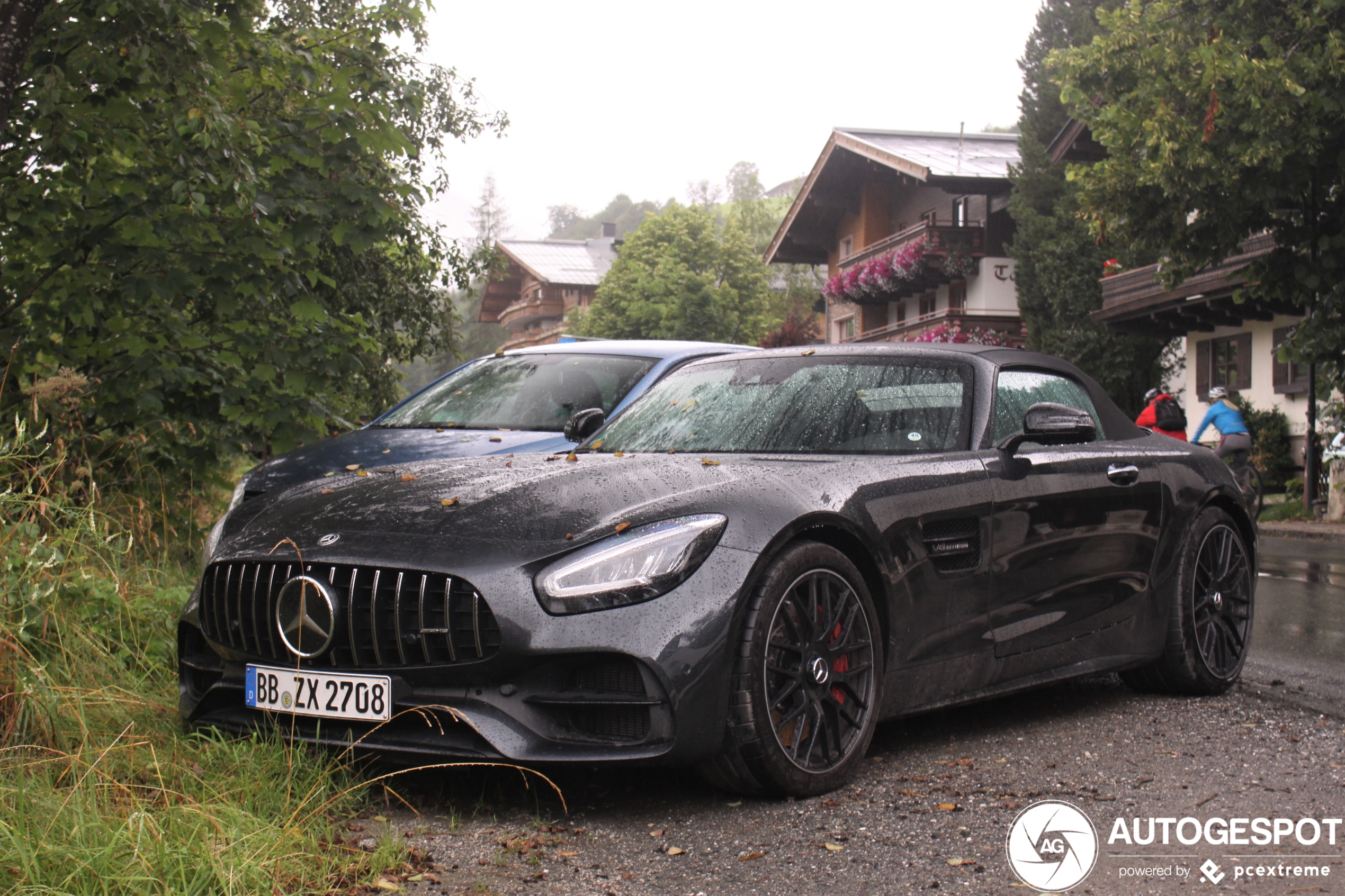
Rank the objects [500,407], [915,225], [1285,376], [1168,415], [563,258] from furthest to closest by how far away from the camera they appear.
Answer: [563,258] → [915,225] → [1285,376] → [1168,415] → [500,407]

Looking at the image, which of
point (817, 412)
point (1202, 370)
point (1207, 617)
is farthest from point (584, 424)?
point (1202, 370)

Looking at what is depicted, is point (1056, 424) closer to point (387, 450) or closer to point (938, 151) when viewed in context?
point (387, 450)

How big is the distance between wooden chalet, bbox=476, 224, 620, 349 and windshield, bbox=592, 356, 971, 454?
68455 millimetres

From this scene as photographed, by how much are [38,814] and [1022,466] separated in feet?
11.0

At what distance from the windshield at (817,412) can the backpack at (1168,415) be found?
10.8m

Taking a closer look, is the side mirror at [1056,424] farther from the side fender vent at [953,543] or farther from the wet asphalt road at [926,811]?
the wet asphalt road at [926,811]

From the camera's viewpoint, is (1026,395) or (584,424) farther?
(584,424)

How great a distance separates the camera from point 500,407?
27.3 ft

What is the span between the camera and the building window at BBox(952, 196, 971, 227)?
42.3m

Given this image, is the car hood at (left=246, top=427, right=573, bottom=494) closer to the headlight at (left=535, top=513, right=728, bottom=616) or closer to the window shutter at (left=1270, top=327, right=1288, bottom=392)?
the headlight at (left=535, top=513, right=728, bottom=616)

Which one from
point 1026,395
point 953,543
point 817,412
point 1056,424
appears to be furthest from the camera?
point 1026,395

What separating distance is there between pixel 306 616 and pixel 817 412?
200cm

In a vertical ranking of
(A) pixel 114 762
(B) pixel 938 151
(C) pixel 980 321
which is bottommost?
(A) pixel 114 762

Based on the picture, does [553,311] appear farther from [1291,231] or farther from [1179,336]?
[1291,231]
